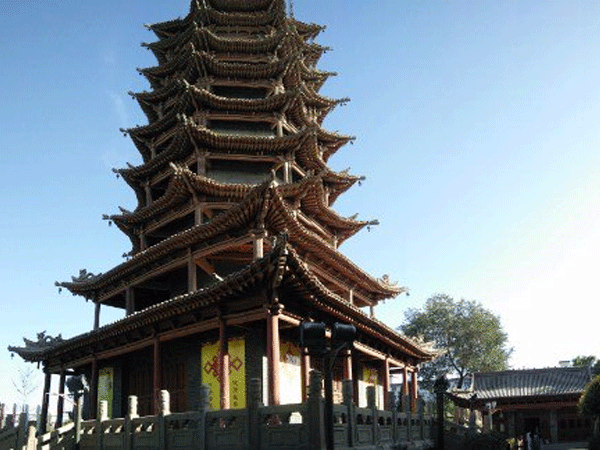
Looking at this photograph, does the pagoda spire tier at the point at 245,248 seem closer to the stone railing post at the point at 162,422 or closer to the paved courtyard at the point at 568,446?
the stone railing post at the point at 162,422

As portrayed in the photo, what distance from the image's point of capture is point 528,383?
3688 centimetres

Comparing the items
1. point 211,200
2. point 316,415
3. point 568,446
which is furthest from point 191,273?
point 568,446

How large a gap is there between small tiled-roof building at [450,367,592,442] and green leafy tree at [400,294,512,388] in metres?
14.9

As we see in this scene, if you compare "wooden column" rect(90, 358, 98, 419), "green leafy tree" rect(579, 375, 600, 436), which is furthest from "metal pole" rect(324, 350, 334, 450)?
"green leafy tree" rect(579, 375, 600, 436)

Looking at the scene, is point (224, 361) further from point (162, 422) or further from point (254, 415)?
point (254, 415)

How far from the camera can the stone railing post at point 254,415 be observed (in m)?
11.5

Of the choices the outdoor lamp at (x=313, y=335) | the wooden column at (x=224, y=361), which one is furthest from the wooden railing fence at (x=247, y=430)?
the outdoor lamp at (x=313, y=335)

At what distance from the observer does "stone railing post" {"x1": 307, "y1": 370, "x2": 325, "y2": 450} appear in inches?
423

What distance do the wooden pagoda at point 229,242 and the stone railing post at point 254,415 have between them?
315 cm

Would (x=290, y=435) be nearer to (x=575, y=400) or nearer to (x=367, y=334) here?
(x=367, y=334)

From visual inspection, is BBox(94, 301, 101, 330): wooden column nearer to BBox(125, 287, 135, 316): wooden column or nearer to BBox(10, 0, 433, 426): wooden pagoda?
BBox(10, 0, 433, 426): wooden pagoda

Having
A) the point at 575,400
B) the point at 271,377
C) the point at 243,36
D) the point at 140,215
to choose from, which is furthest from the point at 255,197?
the point at 575,400

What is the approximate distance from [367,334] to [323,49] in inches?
651

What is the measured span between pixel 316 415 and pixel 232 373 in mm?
6823
